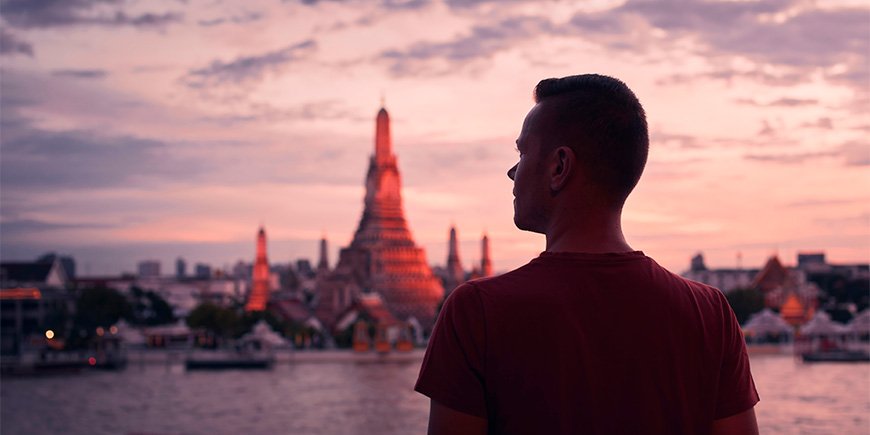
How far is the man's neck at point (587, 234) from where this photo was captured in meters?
2.03

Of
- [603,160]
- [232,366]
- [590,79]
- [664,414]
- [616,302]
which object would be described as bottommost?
[232,366]

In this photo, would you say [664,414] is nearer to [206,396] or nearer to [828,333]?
[206,396]

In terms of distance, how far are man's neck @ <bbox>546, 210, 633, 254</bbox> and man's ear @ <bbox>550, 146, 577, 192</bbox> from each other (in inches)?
2.3

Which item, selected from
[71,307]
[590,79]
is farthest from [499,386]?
[71,307]

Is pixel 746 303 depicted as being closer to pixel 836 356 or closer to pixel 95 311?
pixel 836 356

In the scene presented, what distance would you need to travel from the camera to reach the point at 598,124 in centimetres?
201

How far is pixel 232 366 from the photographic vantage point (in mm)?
63125

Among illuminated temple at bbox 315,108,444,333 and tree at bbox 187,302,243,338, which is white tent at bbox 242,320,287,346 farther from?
illuminated temple at bbox 315,108,444,333

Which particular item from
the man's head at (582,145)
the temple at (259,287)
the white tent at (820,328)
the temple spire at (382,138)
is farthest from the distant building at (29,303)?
the man's head at (582,145)

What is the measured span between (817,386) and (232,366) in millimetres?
29662

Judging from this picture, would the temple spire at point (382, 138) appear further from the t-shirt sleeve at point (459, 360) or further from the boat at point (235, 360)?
the t-shirt sleeve at point (459, 360)

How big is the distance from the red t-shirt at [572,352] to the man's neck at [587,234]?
1.5 inches

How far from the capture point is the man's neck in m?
2.03

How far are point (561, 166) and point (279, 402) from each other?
1635 inches
